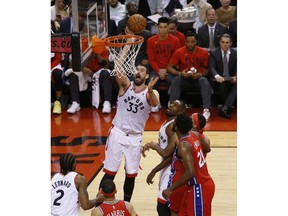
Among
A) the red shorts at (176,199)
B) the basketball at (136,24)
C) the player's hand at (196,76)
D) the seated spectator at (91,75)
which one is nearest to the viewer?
the red shorts at (176,199)

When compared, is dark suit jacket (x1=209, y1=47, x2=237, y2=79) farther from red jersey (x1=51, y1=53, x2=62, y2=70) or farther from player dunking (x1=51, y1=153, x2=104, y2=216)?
player dunking (x1=51, y1=153, x2=104, y2=216)

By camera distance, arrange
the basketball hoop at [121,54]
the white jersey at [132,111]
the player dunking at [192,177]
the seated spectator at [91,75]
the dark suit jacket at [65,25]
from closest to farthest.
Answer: the player dunking at [192,177], the white jersey at [132,111], the basketball hoop at [121,54], the dark suit jacket at [65,25], the seated spectator at [91,75]

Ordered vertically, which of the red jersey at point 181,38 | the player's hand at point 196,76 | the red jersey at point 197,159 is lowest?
the red jersey at point 197,159

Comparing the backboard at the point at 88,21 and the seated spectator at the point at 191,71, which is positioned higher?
the backboard at the point at 88,21

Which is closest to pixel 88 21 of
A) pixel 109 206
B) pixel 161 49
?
pixel 109 206

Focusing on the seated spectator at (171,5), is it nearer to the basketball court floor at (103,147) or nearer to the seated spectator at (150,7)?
the seated spectator at (150,7)

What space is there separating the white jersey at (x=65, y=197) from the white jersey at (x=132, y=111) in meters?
1.54

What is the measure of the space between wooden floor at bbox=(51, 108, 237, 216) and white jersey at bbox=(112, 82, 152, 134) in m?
0.77

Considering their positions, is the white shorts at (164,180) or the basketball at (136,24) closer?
the white shorts at (164,180)

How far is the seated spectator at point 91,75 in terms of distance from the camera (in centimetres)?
930

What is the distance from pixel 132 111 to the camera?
5.44m

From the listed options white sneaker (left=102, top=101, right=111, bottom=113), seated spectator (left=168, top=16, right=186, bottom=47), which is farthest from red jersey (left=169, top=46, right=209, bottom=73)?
white sneaker (left=102, top=101, right=111, bottom=113)

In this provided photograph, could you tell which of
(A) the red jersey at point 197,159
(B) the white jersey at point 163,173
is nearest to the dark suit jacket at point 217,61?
(B) the white jersey at point 163,173
